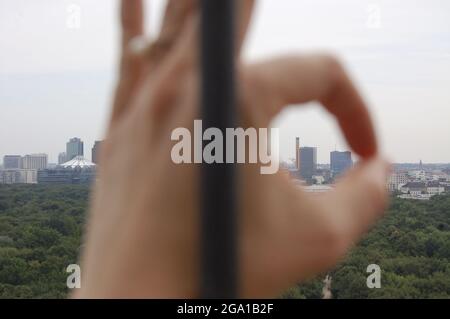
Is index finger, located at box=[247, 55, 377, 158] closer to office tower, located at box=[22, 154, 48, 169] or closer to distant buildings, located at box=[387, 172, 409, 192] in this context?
distant buildings, located at box=[387, 172, 409, 192]

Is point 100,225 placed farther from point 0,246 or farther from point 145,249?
point 0,246

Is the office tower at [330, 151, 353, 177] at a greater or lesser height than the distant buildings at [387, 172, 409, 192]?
greater

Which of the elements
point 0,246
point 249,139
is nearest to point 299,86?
point 249,139

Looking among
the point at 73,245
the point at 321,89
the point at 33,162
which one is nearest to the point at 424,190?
the point at 73,245

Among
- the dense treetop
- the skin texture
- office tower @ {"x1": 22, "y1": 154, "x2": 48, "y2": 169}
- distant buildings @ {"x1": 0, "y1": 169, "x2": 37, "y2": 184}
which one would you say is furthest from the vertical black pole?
distant buildings @ {"x1": 0, "y1": 169, "x2": 37, "y2": 184}

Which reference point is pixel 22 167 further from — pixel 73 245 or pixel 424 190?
pixel 424 190
